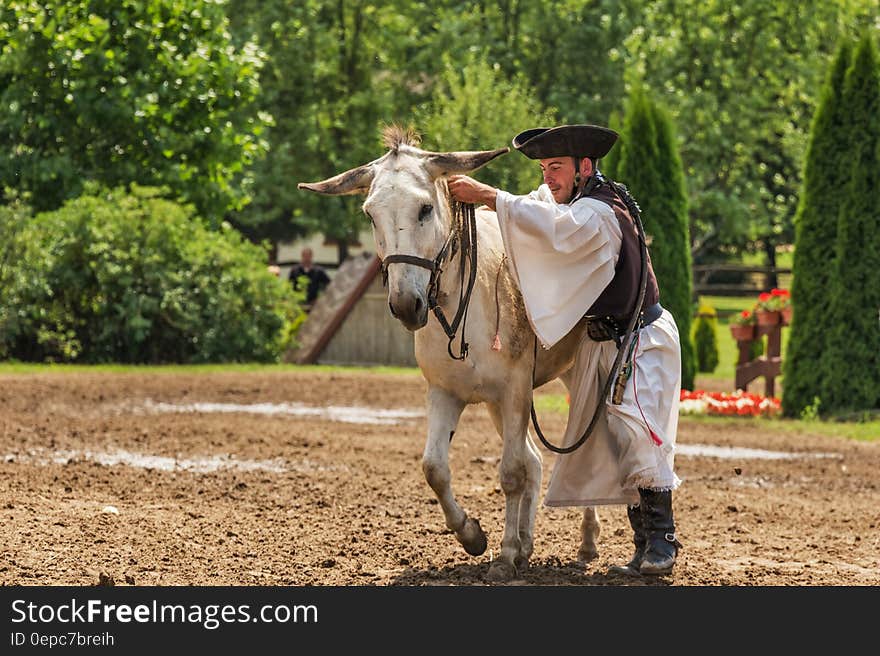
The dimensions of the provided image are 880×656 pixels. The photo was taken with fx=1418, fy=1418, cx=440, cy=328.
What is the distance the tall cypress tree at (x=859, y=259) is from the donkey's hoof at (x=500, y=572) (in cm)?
1070

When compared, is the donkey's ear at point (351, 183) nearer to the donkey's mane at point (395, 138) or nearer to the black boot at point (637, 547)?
the donkey's mane at point (395, 138)

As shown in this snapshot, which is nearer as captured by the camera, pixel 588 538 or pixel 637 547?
pixel 637 547

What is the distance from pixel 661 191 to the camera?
18.2 meters

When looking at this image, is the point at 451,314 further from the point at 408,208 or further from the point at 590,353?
the point at 590,353

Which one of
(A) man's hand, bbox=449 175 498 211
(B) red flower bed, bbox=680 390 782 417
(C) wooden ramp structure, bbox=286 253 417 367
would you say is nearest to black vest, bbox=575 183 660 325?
(A) man's hand, bbox=449 175 498 211

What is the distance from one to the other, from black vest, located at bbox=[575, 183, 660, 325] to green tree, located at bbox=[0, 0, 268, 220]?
1942cm

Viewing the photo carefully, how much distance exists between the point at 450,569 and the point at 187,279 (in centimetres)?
1648

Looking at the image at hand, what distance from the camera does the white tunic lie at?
632 centimetres

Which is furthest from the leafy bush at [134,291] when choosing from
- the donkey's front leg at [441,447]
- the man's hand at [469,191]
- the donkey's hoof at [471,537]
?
the man's hand at [469,191]

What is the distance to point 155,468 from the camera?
10703 mm

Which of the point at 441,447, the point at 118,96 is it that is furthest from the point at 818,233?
the point at 118,96

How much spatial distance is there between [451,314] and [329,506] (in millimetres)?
2971

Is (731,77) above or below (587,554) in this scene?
above

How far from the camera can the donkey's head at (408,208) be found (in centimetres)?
596
